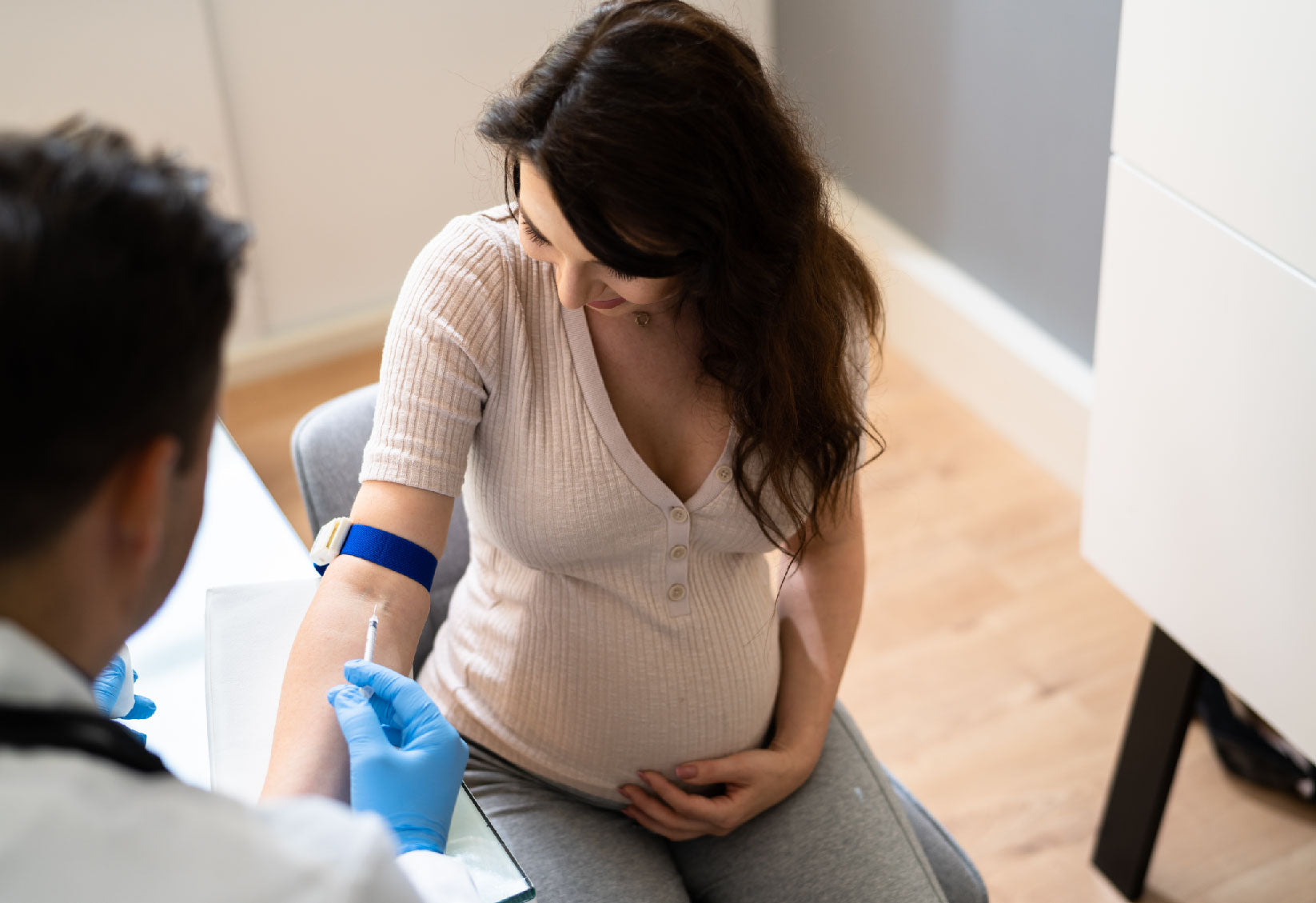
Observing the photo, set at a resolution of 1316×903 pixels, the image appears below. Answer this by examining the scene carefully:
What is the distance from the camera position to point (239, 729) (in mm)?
965

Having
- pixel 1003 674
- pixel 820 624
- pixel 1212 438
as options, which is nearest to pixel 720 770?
pixel 820 624

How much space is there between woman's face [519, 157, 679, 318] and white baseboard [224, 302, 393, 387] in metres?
1.71

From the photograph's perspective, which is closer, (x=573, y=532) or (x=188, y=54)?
(x=573, y=532)

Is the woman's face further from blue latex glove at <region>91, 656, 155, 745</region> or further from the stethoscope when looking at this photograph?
the stethoscope

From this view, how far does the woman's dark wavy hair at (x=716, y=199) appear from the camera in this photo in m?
0.93

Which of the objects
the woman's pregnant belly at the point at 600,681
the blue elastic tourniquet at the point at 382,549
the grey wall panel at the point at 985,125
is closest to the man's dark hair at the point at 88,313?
the blue elastic tourniquet at the point at 382,549

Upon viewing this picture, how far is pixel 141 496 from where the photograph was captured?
0.55m

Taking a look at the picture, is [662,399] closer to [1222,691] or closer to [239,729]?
[239,729]

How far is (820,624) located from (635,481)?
1.01 ft

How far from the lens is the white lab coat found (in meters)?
0.51

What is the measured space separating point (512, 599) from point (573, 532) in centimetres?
12

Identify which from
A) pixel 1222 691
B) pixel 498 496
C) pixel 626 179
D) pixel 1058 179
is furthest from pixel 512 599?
pixel 1058 179

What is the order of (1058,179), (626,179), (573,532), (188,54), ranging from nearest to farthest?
(626,179)
(573,532)
(1058,179)
(188,54)

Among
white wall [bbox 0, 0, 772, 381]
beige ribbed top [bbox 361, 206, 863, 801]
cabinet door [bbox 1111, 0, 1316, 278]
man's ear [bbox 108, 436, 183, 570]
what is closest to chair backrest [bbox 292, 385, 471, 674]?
beige ribbed top [bbox 361, 206, 863, 801]
